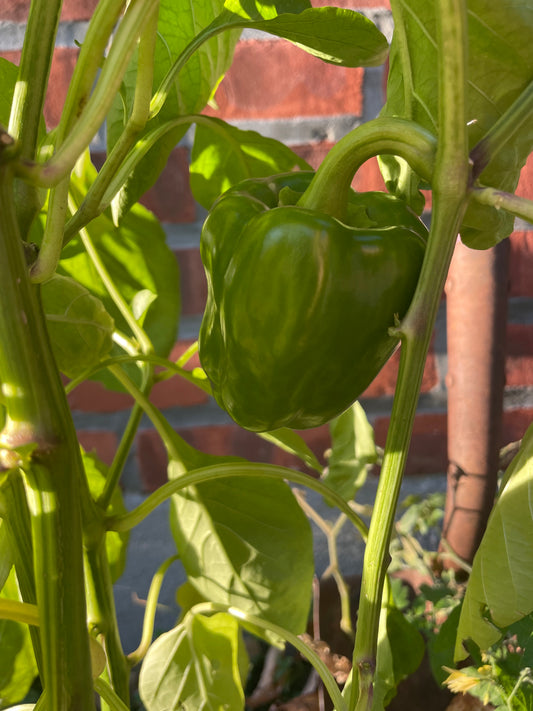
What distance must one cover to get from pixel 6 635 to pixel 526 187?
61 centimetres

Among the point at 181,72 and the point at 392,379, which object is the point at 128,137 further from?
the point at 392,379

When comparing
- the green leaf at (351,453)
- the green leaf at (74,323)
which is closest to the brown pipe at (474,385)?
the green leaf at (351,453)

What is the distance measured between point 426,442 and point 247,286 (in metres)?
0.58

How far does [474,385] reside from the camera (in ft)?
1.89

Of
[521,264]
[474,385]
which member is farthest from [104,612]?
[521,264]

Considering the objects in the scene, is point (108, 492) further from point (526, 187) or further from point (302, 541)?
point (526, 187)

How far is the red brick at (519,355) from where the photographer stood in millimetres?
784

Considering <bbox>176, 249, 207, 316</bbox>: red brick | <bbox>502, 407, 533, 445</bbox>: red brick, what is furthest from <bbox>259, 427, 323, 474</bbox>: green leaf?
<bbox>502, 407, 533, 445</bbox>: red brick

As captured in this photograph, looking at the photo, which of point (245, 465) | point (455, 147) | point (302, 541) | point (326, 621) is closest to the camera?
point (455, 147)

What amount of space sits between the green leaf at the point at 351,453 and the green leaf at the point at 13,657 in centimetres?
24

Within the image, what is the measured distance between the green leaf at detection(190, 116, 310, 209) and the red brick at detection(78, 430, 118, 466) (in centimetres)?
42

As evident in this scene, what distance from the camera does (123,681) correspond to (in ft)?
1.12

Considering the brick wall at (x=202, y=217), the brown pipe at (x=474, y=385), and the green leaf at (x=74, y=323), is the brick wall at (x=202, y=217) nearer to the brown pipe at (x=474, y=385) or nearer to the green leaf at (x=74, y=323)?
the brown pipe at (x=474, y=385)

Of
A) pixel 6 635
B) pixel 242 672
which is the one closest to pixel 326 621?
pixel 242 672
